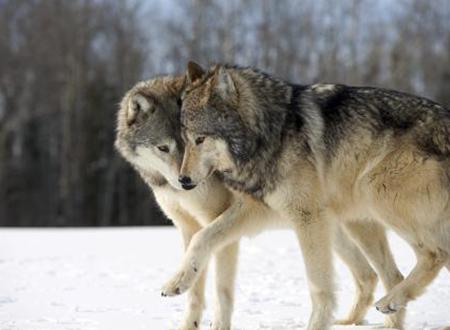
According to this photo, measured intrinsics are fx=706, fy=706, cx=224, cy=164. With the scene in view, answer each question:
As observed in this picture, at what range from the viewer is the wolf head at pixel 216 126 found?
17.2 feet

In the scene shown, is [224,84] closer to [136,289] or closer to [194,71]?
[194,71]

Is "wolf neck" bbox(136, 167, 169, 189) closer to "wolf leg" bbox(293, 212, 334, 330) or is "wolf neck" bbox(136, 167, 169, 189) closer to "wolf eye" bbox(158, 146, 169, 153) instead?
"wolf eye" bbox(158, 146, 169, 153)

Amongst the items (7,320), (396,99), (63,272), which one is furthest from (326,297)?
(63,272)

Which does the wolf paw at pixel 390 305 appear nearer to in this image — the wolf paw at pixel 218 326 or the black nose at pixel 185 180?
the wolf paw at pixel 218 326

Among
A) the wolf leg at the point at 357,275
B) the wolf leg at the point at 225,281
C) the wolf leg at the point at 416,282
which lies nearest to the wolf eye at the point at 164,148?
the wolf leg at the point at 225,281

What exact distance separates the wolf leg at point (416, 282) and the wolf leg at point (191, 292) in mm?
1355

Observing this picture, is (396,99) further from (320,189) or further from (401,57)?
(401,57)

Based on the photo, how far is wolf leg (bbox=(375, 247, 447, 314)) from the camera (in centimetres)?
509

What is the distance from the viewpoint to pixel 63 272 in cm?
845

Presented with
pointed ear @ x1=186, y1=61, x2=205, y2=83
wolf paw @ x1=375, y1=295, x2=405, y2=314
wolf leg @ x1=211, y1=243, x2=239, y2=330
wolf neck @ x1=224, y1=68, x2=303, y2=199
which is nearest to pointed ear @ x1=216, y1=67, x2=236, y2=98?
wolf neck @ x1=224, y1=68, x2=303, y2=199

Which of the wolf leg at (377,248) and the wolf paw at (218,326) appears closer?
the wolf paw at (218,326)

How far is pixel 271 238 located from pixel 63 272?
15.1 feet

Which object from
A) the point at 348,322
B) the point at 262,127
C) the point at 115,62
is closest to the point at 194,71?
the point at 262,127

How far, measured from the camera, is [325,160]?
17.5 ft
